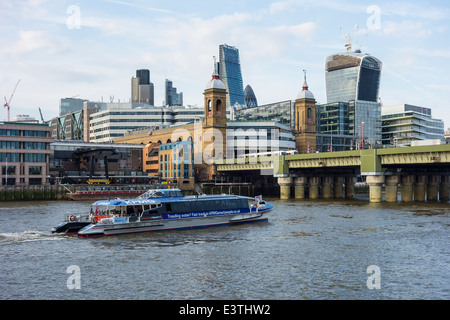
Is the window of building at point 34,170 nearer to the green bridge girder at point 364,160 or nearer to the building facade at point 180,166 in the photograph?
the building facade at point 180,166

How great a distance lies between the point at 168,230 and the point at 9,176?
82211mm

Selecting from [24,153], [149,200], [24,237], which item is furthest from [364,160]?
[24,153]

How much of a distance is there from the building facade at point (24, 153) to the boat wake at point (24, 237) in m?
74.7

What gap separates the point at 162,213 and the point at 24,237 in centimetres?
1447

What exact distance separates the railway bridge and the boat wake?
66071 mm

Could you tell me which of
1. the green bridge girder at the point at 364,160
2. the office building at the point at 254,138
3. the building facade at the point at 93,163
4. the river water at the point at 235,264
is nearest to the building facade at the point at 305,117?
the office building at the point at 254,138

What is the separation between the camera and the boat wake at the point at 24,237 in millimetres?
47275

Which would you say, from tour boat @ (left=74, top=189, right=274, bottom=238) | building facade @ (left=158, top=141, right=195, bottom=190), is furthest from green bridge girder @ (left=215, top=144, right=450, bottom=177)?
tour boat @ (left=74, top=189, right=274, bottom=238)

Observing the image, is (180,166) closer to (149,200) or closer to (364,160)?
(364,160)

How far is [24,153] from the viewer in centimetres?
12612

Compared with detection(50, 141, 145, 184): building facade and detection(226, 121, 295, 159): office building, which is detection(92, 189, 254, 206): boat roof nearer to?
detection(50, 141, 145, 184): building facade

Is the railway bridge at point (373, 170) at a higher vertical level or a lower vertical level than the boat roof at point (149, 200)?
higher

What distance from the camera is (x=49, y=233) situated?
173 feet
